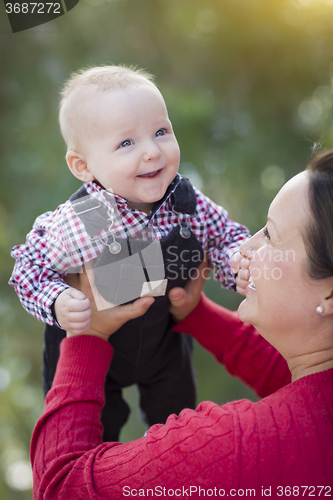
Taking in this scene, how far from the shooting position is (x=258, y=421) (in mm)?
705

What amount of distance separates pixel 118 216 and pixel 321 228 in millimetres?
440

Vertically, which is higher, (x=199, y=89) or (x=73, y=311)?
(x=199, y=89)

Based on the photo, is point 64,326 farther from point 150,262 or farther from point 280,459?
point 280,459

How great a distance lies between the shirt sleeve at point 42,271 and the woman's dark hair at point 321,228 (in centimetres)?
50

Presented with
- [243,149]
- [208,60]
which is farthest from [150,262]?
[208,60]

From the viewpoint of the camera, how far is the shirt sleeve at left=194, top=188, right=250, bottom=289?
1.06 m

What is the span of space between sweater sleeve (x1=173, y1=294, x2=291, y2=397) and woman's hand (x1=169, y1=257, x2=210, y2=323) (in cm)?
3

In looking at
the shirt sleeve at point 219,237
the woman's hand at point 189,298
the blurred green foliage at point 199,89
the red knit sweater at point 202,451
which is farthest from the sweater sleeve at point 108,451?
the blurred green foliage at point 199,89

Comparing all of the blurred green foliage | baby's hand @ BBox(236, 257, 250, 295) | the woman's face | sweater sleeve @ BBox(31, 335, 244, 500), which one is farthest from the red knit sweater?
the blurred green foliage

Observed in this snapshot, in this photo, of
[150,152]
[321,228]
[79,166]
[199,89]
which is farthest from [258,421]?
[199,89]

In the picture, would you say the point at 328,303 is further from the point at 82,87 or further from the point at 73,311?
the point at 82,87

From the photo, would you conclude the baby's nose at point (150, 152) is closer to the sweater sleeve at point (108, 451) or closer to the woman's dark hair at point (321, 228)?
the woman's dark hair at point (321, 228)

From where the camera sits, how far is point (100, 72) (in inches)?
38.1

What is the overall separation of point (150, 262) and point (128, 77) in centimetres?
42
